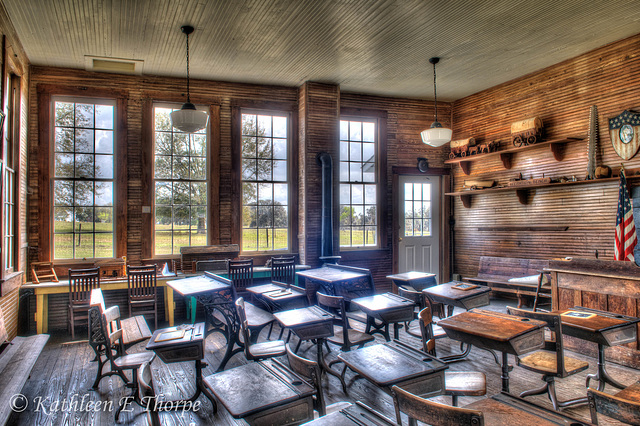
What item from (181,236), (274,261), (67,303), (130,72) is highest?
(130,72)

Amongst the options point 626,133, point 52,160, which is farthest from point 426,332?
point 52,160

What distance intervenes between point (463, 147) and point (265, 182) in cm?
406

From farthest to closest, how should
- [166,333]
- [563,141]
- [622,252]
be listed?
[563,141], [622,252], [166,333]

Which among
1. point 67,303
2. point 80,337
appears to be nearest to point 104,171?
Answer: point 67,303

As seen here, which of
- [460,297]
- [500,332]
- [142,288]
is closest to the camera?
[500,332]

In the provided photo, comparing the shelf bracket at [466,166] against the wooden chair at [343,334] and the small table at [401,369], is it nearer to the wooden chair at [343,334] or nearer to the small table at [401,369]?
the wooden chair at [343,334]

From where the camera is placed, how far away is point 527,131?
700 centimetres

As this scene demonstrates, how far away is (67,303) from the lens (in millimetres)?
6082

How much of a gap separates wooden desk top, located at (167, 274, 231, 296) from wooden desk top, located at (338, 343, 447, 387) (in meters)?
2.26

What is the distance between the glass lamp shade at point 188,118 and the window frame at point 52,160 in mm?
1775

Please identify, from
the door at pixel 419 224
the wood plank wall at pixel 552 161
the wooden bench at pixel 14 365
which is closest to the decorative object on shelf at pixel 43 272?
the wooden bench at pixel 14 365

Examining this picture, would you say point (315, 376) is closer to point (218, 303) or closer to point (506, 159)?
point (218, 303)

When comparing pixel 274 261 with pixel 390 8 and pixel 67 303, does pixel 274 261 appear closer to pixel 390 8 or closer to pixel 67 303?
pixel 67 303

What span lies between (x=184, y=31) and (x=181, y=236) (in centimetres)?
334
